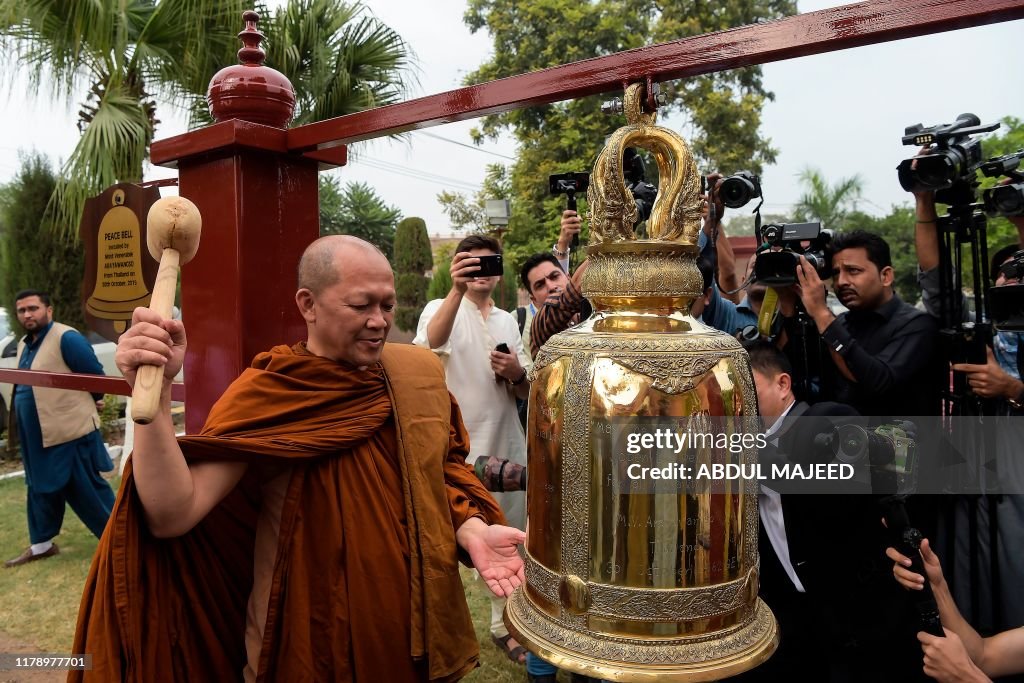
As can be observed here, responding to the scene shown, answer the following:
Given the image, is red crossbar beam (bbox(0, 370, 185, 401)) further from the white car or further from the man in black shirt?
the white car

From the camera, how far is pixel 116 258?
317 centimetres

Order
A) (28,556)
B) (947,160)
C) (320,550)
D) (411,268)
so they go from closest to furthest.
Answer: (320,550) < (947,160) < (28,556) < (411,268)

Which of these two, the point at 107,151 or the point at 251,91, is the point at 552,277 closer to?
the point at 251,91

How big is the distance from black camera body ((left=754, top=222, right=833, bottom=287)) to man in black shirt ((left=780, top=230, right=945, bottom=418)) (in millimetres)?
45

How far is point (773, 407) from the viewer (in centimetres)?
236

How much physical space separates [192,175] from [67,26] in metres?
5.55

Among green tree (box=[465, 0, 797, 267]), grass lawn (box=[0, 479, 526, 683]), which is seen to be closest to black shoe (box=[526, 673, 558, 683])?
grass lawn (box=[0, 479, 526, 683])

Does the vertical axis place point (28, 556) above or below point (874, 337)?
below

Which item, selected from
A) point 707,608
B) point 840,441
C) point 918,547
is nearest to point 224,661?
point 707,608

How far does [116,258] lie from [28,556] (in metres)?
3.45

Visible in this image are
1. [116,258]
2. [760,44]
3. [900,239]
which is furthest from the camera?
[900,239]

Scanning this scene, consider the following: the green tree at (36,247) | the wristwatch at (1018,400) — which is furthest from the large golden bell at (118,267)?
the green tree at (36,247)

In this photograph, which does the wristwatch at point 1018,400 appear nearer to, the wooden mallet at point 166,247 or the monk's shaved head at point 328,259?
the monk's shaved head at point 328,259

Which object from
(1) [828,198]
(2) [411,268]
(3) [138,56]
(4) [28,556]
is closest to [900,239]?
(1) [828,198]
